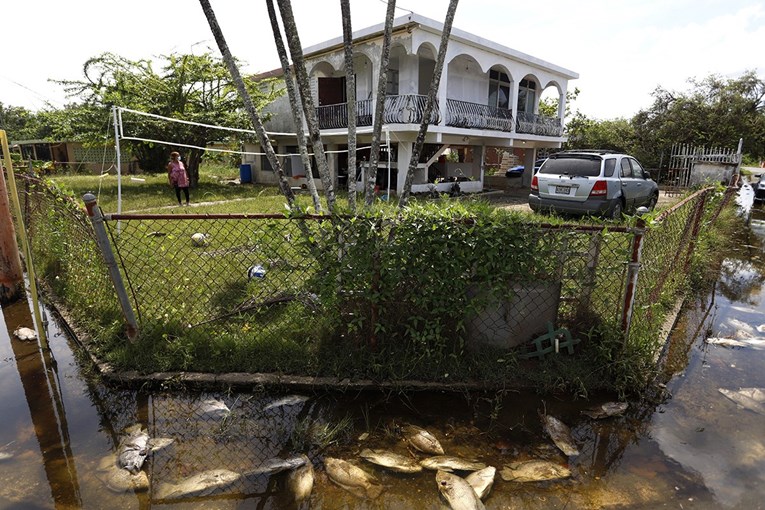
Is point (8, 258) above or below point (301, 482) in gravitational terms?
above

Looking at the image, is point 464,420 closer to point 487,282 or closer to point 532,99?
point 487,282

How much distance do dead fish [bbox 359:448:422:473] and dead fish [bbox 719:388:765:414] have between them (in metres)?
2.58

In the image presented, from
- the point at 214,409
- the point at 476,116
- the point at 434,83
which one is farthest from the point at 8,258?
the point at 476,116

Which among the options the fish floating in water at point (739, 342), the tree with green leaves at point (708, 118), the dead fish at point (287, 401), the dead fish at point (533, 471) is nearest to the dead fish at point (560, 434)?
the dead fish at point (533, 471)

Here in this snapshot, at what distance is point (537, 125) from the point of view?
17.9 metres

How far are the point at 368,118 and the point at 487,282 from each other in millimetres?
12296

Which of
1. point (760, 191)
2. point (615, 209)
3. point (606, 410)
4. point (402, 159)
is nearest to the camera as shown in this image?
point (606, 410)

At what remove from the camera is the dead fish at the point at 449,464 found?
2564 mm

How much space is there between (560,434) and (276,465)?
182cm

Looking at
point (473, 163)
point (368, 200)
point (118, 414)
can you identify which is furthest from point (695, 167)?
point (118, 414)

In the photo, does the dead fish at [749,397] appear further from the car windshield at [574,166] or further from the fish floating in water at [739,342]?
the car windshield at [574,166]

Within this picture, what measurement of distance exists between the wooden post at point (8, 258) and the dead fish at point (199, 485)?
420 cm

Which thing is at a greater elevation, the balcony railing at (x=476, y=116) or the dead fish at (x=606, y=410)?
the balcony railing at (x=476, y=116)

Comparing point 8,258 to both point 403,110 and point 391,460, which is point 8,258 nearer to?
point 391,460
